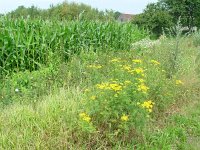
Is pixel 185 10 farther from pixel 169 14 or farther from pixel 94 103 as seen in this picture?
pixel 94 103

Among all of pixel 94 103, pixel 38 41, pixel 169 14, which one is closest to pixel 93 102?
pixel 94 103

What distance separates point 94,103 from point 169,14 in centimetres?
2781

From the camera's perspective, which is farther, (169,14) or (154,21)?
(169,14)

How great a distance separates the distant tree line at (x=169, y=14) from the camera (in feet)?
83.6

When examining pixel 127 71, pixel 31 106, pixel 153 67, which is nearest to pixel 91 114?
pixel 31 106

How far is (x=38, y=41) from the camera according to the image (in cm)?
909

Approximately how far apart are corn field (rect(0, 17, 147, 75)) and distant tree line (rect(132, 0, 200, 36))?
1432 cm

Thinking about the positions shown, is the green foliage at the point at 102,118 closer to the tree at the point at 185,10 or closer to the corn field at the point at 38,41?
the corn field at the point at 38,41

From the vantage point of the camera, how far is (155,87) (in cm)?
540

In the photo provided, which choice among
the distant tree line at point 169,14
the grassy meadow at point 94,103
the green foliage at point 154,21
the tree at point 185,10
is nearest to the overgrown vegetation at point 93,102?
the grassy meadow at point 94,103

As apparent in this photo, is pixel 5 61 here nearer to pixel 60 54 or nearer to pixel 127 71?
pixel 60 54

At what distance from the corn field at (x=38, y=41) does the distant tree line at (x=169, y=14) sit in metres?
14.3

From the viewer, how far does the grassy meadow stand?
13.1 feet

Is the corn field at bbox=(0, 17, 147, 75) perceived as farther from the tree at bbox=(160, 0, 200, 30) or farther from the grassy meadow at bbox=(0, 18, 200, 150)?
the tree at bbox=(160, 0, 200, 30)
